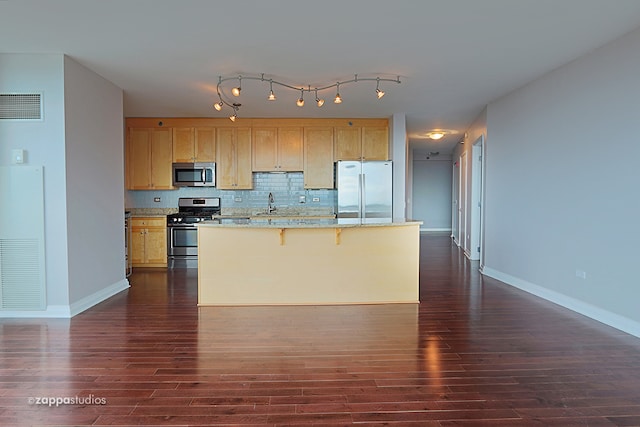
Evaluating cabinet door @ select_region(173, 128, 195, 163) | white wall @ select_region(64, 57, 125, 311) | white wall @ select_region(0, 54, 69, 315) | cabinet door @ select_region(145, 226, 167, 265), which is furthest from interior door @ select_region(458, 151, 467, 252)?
white wall @ select_region(0, 54, 69, 315)

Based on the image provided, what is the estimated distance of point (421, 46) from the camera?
366 centimetres

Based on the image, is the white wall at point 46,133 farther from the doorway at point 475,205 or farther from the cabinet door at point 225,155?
the doorway at point 475,205

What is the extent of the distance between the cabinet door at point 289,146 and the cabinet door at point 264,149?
0.08m

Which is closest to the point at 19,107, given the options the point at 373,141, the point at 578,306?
the point at 373,141

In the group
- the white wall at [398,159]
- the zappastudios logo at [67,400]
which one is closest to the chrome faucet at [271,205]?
the white wall at [398,159]

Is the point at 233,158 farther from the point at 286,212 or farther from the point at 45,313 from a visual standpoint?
the point at 45,313

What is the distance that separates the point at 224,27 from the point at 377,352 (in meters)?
2.96

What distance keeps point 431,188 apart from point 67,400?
11556 millimetres

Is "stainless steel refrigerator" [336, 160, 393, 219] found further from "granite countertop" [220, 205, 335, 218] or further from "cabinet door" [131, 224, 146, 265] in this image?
"cabinet door" [131, 224, 146, 265]

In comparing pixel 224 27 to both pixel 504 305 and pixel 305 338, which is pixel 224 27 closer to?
pixel 305 338

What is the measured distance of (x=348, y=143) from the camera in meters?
6.92

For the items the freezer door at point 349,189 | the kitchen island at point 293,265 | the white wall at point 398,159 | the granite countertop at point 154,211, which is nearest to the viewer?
the kitchen island at point 293,265

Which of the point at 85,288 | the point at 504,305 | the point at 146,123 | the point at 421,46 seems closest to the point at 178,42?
the point at 421,46

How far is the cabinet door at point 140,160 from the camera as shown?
270 inches
